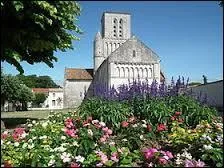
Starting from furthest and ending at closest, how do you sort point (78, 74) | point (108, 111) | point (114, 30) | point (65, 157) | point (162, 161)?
point (114, 30) → point (78, 74) → point (108, 111) → point (65, 157) → point (162, 161)

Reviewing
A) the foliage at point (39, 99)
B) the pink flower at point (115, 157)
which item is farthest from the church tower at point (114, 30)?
the pink flower at point (115, 157)

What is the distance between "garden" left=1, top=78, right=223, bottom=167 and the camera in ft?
16.2

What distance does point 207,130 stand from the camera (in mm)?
6328

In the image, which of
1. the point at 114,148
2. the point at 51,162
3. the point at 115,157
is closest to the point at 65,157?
the point at 51,162

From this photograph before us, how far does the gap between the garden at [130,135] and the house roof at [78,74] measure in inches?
2128

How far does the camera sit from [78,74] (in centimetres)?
6494

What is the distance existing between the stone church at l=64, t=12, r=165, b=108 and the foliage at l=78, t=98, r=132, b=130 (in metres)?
30.6

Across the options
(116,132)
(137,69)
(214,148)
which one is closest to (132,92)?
(116,132)

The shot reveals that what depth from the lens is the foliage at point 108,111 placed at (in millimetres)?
8447

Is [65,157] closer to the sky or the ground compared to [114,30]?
closer to the ground

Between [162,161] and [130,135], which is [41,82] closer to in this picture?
[130,135]

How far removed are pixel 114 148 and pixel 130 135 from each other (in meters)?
1.36

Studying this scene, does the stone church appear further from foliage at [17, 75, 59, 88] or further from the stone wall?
foliage at [17, 75, 59, 88]

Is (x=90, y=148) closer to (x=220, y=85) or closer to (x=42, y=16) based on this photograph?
(x=42, y=16)
